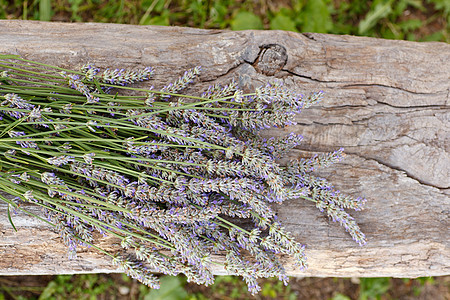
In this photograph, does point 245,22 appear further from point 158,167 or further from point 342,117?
point 158,167

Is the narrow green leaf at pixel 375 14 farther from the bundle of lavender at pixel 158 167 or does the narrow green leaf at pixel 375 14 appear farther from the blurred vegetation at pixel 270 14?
the bundle of lavender at pixel 158 167

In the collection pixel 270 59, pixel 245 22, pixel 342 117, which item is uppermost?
pixel 245 22

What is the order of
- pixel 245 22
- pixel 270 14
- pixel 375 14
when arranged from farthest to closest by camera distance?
pixel 270 14 → pixel 375 14 → pixel 245 22

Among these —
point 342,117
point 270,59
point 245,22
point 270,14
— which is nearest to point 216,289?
point 342,117

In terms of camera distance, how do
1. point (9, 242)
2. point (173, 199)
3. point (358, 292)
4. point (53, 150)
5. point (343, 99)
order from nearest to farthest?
point (173, 199), point (53, 150), point (9, 242), point (343, 99), point (358, 292)

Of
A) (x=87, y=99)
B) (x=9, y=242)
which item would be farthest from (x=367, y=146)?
(x=9, y=242)

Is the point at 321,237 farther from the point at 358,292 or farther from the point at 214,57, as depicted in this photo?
the point at 358,292

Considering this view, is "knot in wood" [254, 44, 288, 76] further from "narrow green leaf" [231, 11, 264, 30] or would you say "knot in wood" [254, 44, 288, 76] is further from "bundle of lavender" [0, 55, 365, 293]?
"narrow green leaf" [231, 11, 264, 30]
